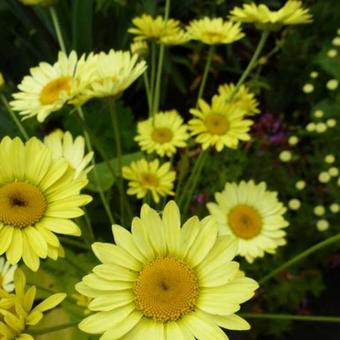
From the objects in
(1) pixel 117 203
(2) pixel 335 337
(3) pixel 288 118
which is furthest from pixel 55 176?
(3) pixel 288 118

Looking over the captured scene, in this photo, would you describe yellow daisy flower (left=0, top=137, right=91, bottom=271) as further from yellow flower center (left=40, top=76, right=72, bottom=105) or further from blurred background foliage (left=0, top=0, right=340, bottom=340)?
blurred background foliage (left=0, top=0, right=340, bottom=340)

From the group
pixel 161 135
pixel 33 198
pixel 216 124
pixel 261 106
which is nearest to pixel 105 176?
pixel 161 135

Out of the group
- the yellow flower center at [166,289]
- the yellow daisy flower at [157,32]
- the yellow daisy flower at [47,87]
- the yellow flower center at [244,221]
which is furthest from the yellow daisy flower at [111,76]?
the yellow flower center at [244,221]

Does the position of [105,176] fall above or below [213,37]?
below

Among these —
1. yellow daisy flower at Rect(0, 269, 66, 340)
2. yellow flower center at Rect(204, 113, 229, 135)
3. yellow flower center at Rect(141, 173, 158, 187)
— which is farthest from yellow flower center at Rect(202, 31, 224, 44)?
yellow daisy flower at Rect(0, 269, 66, 340)

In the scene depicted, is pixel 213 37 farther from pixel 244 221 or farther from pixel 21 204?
pixel 21 204

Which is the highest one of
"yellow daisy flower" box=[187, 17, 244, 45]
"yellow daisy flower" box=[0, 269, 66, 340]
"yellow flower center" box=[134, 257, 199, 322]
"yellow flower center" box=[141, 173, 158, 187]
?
"yellow daisy flower" box=[187, 17, 244, 45]
